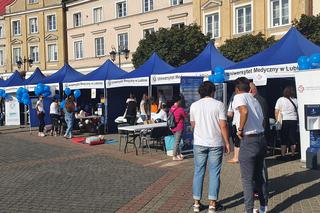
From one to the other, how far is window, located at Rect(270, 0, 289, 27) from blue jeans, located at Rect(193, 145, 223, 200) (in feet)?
77.9

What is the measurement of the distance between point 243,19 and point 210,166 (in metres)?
26.0

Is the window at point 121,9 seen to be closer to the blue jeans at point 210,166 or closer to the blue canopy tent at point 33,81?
the blue canopy tent at point 33,81

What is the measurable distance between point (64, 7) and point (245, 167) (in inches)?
1846

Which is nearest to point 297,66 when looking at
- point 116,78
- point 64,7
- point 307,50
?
point 307,50

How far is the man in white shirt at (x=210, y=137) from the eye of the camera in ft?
20.1

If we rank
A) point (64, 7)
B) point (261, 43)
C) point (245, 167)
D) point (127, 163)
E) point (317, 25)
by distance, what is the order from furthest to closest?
point (64, 7), point (261, 43), point (317, 25), point (127, 163), point (245, 167)

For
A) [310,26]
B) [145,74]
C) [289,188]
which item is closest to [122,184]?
[289,188]

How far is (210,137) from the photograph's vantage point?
6125 millimetres

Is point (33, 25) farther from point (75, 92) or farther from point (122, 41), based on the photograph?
point (75, 92)

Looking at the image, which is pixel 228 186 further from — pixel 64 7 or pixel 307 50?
pixel 64 7

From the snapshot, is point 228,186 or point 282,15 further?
point 282,15

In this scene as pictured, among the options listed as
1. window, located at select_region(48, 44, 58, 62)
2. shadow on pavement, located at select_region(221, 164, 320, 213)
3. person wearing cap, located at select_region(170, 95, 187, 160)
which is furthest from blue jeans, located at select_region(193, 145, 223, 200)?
window, located at select_region(48, 44, 58, 62)

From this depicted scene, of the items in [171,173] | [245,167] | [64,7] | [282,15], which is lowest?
[171,173]

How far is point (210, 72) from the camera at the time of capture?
42.9 feet
